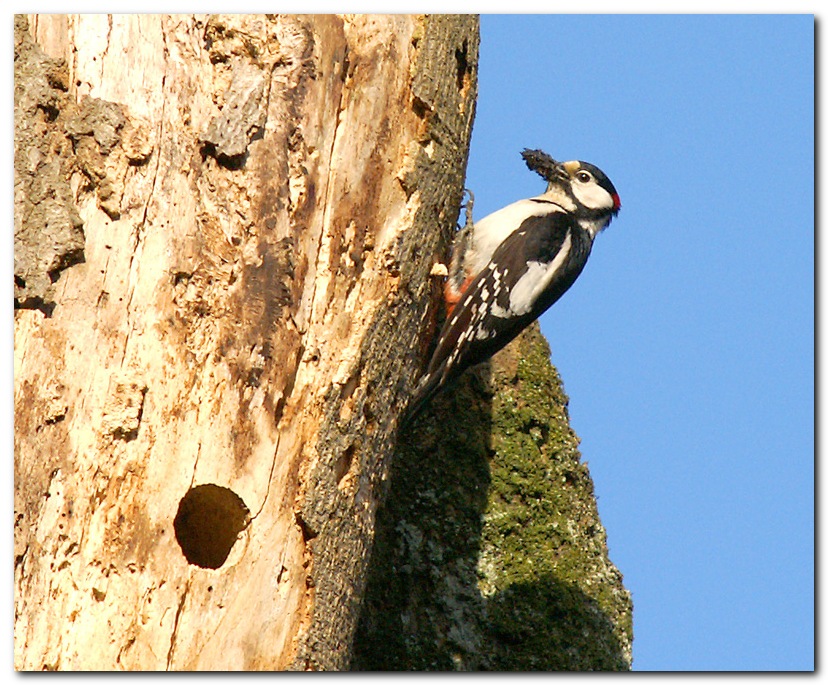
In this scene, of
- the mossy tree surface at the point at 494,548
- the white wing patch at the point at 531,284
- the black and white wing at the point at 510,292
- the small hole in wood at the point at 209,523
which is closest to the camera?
the small hole in wood at the point at 209,523

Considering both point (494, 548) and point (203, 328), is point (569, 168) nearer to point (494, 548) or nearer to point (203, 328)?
point (494, 548)

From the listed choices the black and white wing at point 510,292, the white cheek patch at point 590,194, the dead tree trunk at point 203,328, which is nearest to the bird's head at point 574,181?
the white cheek patch at point 590,194

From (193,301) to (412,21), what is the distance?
131 centimetres

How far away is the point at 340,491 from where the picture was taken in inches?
139

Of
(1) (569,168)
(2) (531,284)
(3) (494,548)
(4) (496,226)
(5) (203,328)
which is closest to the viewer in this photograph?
(5) (203,328)

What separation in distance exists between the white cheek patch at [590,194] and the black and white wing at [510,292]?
0.21m

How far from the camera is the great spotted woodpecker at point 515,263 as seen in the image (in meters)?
5.01

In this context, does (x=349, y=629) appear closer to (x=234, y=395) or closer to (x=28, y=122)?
(x=234, y=395)

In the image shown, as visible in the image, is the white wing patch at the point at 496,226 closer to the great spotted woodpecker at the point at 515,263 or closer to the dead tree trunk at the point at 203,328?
the great spotted woodpecker at the point at 515,263

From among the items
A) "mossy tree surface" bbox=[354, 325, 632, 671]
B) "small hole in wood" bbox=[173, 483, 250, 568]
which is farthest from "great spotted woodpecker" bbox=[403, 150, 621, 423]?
"small hole in wood" bbox=[173, 483, 250, 568]

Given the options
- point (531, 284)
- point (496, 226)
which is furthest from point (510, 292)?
point (496, 226)

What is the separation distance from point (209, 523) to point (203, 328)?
1.91 feet

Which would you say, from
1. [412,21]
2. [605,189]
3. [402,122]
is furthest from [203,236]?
[605,189]

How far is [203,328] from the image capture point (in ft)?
10.9
